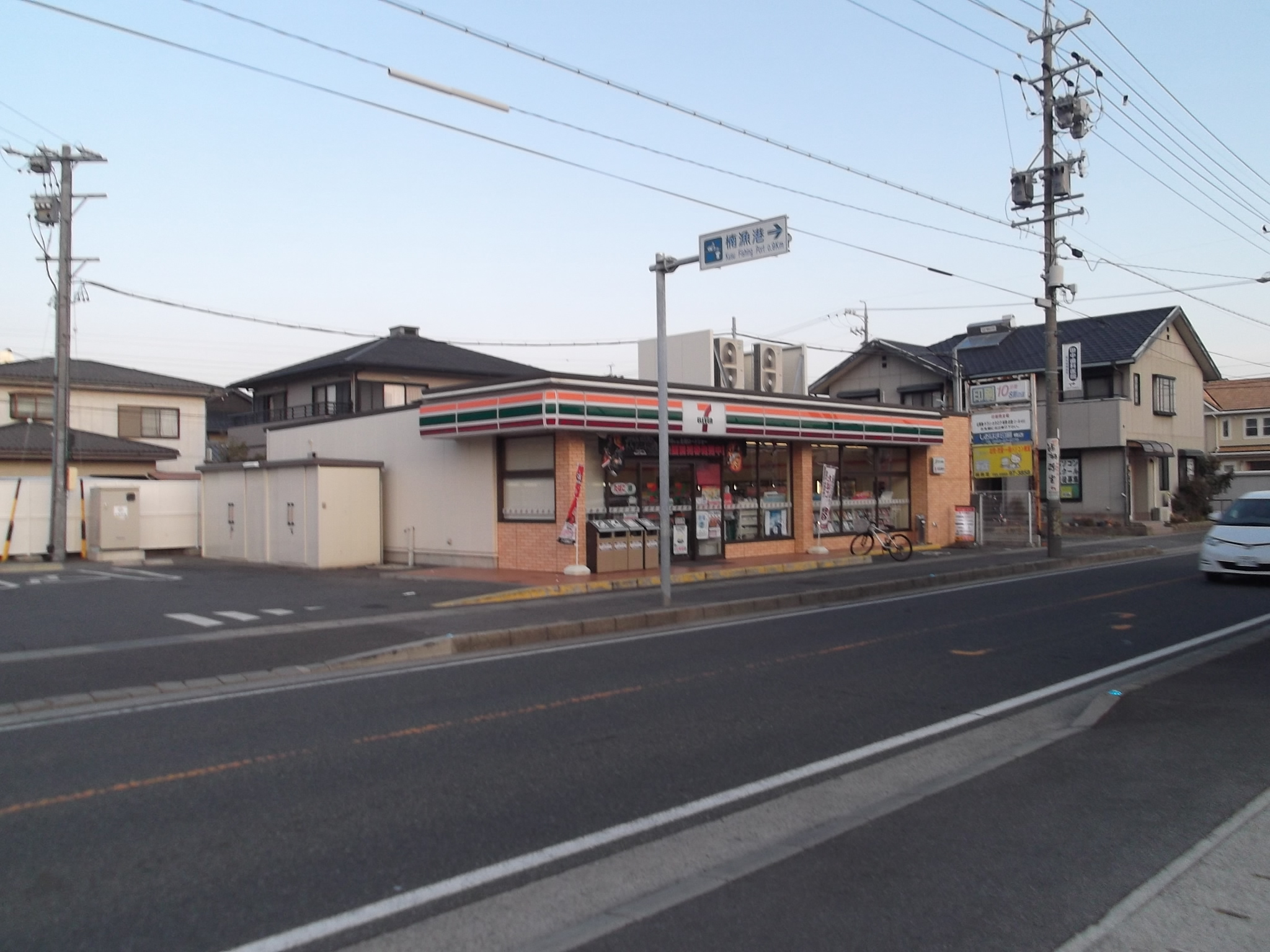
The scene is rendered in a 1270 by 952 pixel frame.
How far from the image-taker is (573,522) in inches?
770

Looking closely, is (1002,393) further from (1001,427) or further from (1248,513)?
(1248,513)

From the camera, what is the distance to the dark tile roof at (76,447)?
32.0m

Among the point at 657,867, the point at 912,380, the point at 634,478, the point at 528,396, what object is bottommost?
the point at 657,867

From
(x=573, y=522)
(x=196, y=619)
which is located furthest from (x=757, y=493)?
(x=196, y=619)

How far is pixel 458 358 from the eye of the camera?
142 ft

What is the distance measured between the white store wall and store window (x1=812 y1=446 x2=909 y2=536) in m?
9.54

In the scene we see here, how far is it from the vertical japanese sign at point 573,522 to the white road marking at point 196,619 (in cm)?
731

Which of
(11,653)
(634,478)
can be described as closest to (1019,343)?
(634,478)

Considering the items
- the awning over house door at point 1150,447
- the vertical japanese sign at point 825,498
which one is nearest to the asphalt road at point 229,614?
the vertical japanese sign at point 825,498

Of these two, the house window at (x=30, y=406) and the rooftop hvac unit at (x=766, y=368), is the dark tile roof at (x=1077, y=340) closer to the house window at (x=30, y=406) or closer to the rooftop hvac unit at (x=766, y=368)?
the rooftop hvac unit at (x=766, y=368)

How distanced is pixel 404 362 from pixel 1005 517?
24216 mm

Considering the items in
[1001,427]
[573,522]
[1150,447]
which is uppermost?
[1001,427]

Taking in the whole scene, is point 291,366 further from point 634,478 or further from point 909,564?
point 909,564

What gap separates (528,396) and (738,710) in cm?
1160
